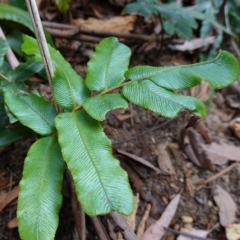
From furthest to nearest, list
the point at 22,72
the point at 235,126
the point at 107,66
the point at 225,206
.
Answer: the point at 235,126, the point at 225,206, the point at 22,72, the point at 107,66

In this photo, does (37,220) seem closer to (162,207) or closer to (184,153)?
(162,207)

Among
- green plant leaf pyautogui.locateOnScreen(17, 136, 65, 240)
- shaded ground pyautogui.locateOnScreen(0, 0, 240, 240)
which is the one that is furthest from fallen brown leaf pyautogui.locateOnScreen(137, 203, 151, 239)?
green plant leaf pyautogui.locateOnScreen(17, 136, 65, 240)

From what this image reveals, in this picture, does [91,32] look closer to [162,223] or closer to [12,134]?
[12,134]

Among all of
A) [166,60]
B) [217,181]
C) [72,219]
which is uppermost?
[166,60]

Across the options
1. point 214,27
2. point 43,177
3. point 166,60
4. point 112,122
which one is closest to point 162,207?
point 112,122

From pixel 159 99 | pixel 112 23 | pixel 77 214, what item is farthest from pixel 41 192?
pixel 112 23
